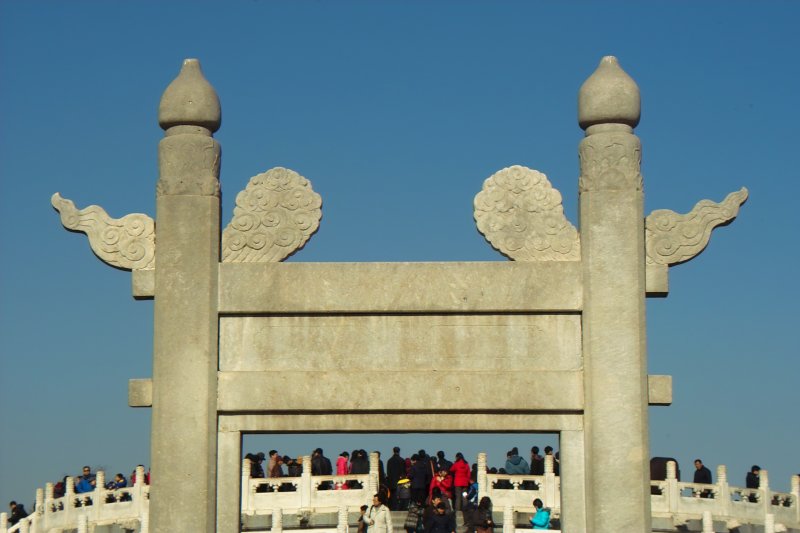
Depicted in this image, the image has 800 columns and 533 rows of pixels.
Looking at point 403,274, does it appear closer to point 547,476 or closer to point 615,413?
point 615,413

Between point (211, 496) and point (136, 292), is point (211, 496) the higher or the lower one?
the lower one

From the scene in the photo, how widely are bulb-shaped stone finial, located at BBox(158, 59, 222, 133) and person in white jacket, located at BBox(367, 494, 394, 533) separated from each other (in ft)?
27.0


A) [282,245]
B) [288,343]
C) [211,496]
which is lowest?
[211,496]

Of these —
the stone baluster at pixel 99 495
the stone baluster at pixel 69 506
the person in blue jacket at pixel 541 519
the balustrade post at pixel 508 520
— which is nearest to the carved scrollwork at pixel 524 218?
the balustrade post at pixel 508 520

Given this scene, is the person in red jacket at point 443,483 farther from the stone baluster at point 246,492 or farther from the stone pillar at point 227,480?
the stone pillar at point 227,480

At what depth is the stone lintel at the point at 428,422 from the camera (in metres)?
14.3

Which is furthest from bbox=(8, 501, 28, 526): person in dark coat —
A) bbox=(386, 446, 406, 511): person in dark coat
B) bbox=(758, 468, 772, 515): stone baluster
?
bbox=(758, 468, 772, 515): stone baluster

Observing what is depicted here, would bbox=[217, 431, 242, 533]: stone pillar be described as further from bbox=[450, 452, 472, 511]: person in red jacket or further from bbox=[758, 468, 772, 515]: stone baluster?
bbox=[758, 468, 772, 515]: stone baluster

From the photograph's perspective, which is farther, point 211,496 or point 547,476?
point 547,476

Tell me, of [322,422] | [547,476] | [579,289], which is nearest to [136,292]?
[322,422]

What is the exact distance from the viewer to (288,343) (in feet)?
47.4

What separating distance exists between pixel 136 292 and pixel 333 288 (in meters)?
1.97

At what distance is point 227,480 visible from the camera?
14.4 meters

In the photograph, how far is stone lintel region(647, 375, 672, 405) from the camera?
14.3 metres
